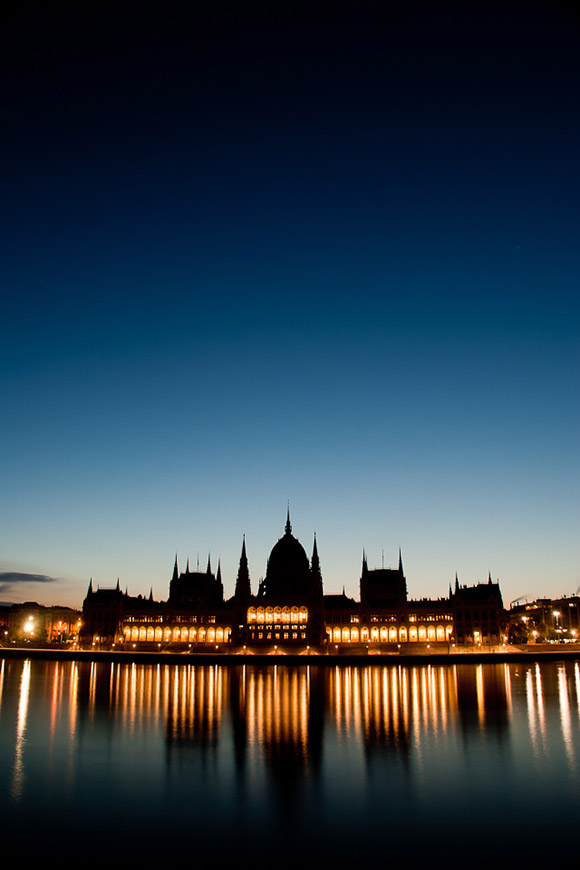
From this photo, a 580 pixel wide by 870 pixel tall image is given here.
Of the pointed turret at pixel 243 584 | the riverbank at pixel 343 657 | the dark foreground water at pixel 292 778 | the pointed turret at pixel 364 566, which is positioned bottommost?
the riverbank at pixel 343 657

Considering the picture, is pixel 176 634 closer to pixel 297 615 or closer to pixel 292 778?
pixel 297 615

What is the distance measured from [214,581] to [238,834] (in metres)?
121

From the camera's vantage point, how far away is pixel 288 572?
4857 inches

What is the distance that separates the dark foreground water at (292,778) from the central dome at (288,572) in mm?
76441

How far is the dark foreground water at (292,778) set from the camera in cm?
1698

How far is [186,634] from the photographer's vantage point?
121m

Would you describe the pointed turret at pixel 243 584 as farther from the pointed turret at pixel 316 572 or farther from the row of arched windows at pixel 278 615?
the pointed turret at pixel 316 572

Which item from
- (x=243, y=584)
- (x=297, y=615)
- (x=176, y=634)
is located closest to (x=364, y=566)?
(x=297, y=615)

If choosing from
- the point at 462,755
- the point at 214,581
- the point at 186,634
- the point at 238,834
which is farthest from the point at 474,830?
the point at 214,581

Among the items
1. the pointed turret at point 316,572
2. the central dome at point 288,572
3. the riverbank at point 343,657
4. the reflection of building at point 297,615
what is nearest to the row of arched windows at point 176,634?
the reflection of building at point 297,615

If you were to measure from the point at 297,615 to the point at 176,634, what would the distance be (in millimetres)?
22992

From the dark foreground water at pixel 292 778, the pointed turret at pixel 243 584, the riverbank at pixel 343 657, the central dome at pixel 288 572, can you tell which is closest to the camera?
the dark foreground water at pixel 292 778

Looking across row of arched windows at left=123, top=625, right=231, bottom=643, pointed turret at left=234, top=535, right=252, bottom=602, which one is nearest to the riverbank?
pointed turret at left=234, top=535, right=252, bottom=602

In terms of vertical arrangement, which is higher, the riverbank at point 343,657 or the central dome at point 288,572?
the central dome at point 288,572
